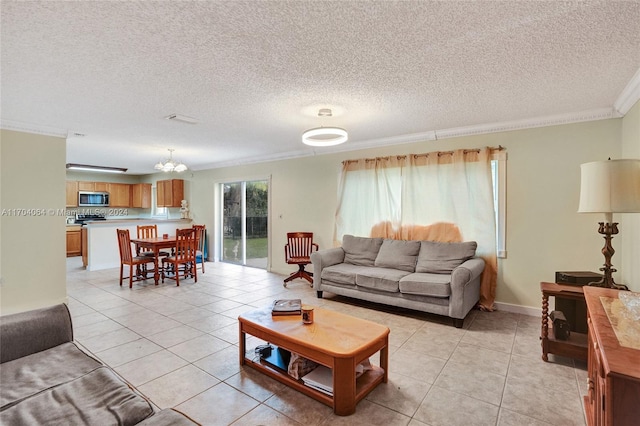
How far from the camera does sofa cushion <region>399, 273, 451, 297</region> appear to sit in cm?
344

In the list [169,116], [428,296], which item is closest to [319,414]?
[428,296]

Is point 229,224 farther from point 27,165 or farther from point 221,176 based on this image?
point 27,165

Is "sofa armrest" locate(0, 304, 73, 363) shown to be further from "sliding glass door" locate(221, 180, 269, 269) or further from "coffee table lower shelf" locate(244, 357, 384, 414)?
"sliding glass door" locate(221, 180, 269, 269)

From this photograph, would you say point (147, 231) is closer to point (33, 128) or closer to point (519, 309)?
point (33, 128)

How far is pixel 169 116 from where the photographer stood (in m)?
3.68

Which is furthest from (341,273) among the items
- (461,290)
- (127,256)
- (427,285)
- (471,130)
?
(127,256)

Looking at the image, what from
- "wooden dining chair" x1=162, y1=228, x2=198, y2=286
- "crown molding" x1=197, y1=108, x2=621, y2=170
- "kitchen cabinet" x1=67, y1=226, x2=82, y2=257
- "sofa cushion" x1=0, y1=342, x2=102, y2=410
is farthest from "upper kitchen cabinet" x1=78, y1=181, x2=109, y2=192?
"sofa cushion" x1=0, y1=342, x2=102, y2=410

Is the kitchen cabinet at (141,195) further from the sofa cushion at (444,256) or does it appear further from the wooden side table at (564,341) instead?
the wooden side table at (564,341)

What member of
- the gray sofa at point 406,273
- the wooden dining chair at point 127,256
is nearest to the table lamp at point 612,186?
the gray sofa at point 406,273

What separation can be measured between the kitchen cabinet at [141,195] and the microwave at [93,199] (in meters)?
0.73

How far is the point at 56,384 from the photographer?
63.1 inches

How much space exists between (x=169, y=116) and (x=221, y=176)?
395 cm

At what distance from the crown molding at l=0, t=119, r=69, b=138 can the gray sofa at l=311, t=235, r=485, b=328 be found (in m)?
3.89

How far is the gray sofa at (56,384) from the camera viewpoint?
4.39ft
